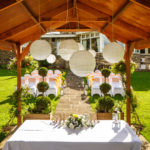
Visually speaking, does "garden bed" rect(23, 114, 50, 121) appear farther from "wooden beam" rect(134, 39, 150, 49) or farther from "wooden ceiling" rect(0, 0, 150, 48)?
"wooden beam" rect(134, 39, 150, 49)

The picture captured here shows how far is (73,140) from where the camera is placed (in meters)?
2.79

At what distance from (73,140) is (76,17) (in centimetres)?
355

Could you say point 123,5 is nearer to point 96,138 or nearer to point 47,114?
point 96,138

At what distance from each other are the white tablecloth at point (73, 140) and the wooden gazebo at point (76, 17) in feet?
6.88

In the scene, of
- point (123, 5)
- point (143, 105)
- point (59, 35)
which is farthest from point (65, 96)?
point (59, 35)

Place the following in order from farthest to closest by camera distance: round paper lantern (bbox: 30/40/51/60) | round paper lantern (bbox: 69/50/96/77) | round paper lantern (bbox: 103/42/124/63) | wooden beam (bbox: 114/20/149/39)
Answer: wooden beam (bbox: 114/20/149/39)
round paper lantern (bbox: 30/40/51/60)
round paper lantern (bbox: 103/42/124/63)
round paper lantern (bbox: 69/50/96/77)

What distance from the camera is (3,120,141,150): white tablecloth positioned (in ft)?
8.97

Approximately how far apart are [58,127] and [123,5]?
8.85 feet

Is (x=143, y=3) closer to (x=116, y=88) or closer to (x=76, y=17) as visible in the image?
(x=76, y=17)

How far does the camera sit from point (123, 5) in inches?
139

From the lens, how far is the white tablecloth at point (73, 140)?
273 centimetres

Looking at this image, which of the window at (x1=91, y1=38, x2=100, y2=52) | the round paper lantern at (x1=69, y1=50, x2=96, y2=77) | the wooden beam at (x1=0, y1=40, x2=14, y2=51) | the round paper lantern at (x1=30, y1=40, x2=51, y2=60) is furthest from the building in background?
the round paper lantern at (x1=69, y1=50, x2=96, y2=77)

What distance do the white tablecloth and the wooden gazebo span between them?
2.10 meters

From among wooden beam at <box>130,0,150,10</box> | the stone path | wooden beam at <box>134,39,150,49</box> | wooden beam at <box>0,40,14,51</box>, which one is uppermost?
wooden beam at <box>130,0,150,10</box>
